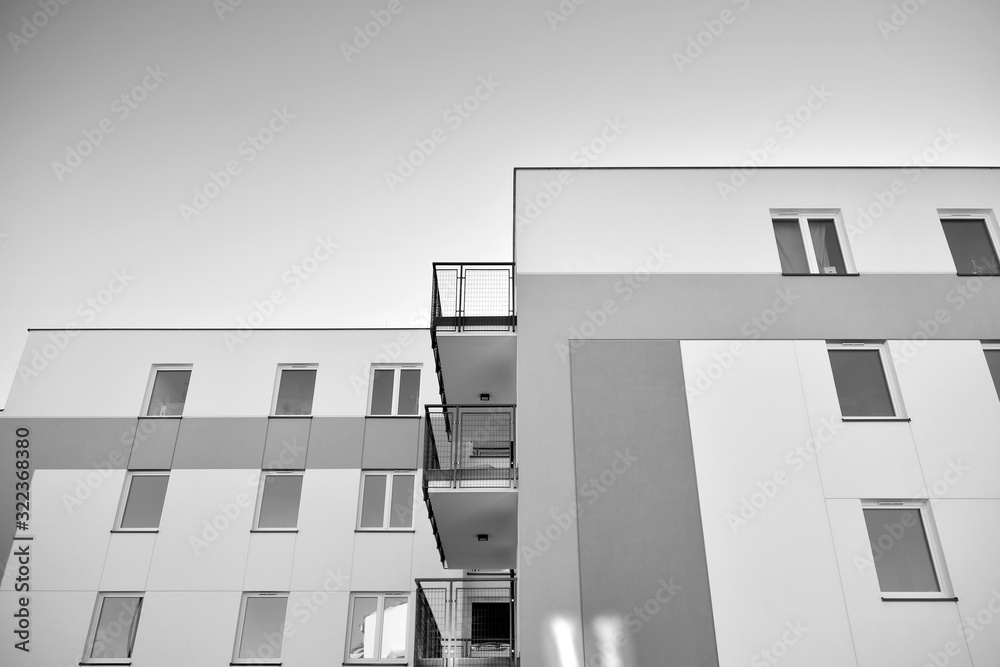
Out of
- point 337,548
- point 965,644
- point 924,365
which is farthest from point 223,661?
point 924,365

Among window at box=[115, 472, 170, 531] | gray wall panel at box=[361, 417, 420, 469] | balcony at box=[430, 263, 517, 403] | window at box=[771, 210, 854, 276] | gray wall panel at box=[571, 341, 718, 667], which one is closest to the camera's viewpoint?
gray wall panel at box=[571, 341, 718, 667]

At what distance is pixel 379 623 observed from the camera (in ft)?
41.2

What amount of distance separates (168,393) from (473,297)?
8.45 meters

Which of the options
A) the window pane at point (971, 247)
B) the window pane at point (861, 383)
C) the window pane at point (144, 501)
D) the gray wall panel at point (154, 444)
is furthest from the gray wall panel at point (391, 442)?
the window pane at point (971, 247)

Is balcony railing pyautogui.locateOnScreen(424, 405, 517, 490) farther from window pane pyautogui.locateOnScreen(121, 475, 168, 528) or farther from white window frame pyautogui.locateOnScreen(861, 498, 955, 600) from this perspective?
window pane pyautogui.locateOnScreen(121, 475, 168, 528)

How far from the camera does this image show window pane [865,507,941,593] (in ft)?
26.6

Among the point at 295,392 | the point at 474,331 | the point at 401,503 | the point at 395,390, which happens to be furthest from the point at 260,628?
the point at 474,331

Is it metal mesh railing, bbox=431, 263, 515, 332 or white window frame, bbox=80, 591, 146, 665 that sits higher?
metal mesh railing, bbox=431, 263, 515, 332

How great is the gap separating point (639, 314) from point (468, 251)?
10605 millimetres

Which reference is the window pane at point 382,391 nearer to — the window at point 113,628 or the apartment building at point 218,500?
the apartment building at point 218,500

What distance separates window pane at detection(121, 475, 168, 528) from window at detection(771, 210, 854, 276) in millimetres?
13388

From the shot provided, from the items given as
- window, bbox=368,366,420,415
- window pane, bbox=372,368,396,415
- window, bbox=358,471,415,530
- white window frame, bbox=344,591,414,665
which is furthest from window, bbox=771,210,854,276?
white window frame, bbox=344,591,414,665

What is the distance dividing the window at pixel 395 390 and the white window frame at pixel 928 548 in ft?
30.9

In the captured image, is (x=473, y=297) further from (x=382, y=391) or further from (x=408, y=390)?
(x=382, y=391)
